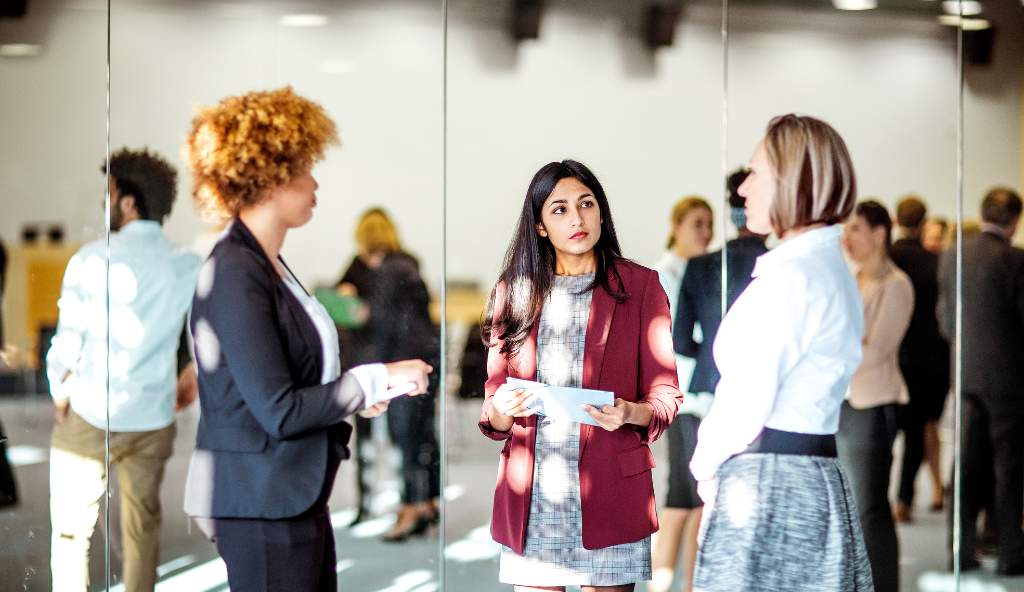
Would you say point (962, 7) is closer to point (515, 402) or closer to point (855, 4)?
point (855, 4)

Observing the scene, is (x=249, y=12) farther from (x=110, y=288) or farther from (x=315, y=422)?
(x=315, y=422)

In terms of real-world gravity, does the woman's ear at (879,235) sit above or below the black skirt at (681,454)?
above

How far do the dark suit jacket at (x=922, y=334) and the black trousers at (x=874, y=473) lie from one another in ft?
0.64

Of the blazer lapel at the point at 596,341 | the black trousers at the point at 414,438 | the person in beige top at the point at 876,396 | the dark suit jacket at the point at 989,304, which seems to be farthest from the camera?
the dark suit jacket at the point at 989,304

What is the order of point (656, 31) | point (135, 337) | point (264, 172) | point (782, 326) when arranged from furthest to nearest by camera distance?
point (656, 31) → point (135, 337) → point (264, 172) → point (782, 326)

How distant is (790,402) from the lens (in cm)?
269

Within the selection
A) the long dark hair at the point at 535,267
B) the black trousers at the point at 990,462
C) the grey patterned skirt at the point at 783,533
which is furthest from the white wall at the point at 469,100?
the grey patterned skirt at the point at 783,533

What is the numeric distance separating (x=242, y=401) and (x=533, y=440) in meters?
0.82

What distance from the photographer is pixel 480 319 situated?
425cm

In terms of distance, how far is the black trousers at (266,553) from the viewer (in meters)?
2.79

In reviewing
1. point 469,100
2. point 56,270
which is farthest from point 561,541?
point 56,270

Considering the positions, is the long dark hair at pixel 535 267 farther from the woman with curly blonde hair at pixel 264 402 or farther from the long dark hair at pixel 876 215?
the long dark hair at pixel 876 215

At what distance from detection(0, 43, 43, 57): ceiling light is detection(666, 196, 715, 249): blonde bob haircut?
258cm

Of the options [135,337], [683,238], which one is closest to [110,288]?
[135,337]
